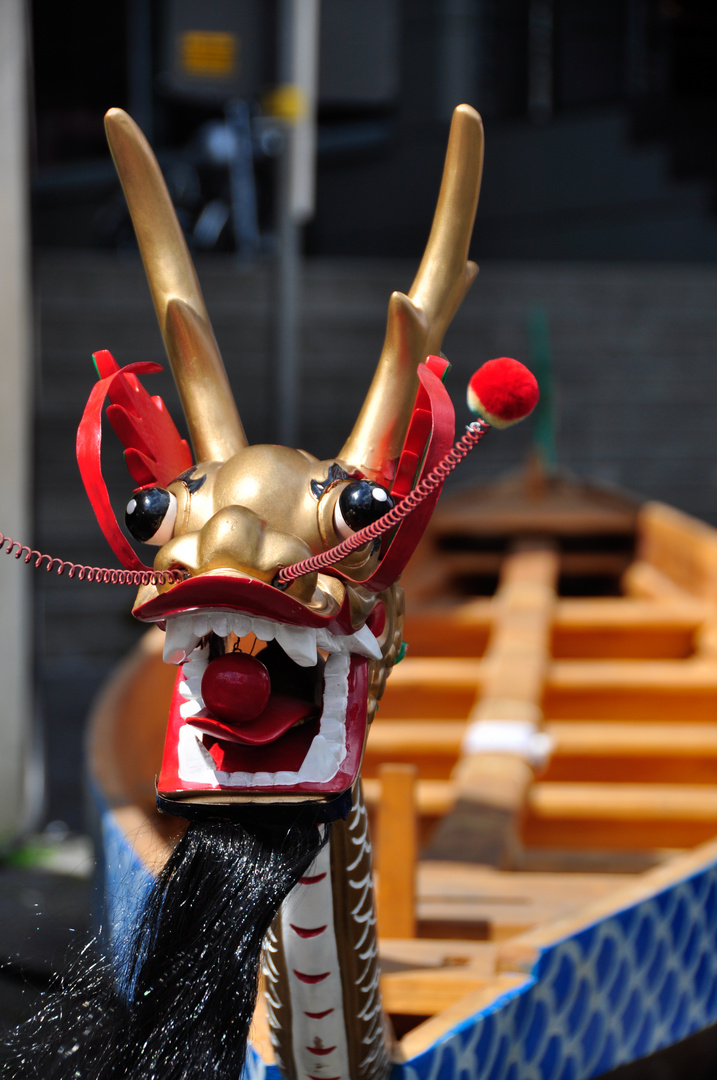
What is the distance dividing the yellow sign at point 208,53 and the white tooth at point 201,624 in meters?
2.72

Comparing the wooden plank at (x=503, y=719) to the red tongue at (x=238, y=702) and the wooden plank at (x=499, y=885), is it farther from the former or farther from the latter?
the red tongue at (x=238, y=702)

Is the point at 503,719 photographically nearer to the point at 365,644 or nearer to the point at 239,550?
the point at 365,644

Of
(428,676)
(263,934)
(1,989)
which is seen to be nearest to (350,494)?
(263,934)

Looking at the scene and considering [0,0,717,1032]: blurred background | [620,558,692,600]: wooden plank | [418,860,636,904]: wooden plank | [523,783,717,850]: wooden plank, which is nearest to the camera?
[418,860,636,904]: wooden plank

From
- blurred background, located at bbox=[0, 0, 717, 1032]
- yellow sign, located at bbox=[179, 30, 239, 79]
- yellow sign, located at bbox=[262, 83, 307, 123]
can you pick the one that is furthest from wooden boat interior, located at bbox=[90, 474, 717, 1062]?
yellow sign, located at bbox=[179, 30, 239, 79]

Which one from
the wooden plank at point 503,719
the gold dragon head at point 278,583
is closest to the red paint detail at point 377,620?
the gold dragon head at point 278,583

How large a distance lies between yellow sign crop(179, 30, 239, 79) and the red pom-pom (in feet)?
8.67

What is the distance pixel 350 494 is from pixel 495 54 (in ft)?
19.0

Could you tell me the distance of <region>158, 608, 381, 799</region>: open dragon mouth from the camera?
616 millimetres

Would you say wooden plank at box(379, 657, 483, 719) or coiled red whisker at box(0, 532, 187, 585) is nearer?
coiled red whisker at box(0, 532, 187, 585)

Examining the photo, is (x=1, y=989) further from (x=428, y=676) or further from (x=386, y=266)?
(x=386, y=266)

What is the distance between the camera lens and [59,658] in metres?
4.30

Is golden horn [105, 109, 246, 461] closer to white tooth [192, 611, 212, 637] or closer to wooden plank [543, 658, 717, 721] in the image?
white tooth [192, 611, 212, 637]

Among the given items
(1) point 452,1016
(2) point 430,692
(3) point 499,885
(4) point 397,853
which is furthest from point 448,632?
(1) point 452,1016
